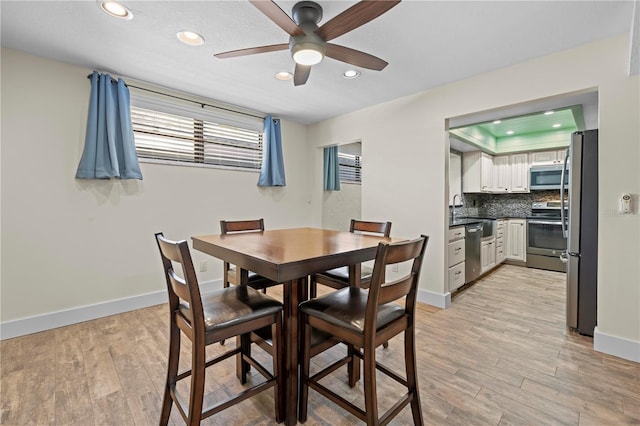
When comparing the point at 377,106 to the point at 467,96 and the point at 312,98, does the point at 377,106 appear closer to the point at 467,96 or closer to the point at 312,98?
the point at 312,98

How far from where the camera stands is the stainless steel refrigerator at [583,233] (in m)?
2.35

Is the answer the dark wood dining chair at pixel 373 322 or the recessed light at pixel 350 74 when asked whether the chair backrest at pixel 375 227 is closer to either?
the dark wood dining chair at pixel 373 322

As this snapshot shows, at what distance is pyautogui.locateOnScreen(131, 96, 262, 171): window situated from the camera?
302 centimetres

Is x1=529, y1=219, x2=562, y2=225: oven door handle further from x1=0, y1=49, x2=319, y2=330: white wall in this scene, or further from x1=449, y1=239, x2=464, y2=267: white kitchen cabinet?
x1=0, y1=49, x2=319, y2=330: white wall

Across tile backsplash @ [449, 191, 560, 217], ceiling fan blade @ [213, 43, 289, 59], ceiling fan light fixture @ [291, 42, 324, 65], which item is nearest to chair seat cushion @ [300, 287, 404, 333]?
ceiling fan light fixture @ [291, 42, 324, 65]

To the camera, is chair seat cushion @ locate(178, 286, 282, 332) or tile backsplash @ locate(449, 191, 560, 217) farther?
tile backsplash @ locate(449, 191, 560, 217)

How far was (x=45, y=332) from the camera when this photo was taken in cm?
243

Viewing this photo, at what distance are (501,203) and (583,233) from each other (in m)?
3.50

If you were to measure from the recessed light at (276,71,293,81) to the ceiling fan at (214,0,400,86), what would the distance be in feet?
2.62

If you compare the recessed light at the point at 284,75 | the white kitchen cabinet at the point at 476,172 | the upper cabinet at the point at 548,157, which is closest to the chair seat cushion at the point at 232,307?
the recessed light at the point at 284,75

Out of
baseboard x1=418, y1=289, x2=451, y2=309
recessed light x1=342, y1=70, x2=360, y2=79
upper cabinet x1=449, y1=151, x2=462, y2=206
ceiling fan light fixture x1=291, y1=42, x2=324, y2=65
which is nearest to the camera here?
ceiling fan light fixture x1=291, y1=42, x2=324, y2=65

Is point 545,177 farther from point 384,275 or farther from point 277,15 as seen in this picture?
point 277,15

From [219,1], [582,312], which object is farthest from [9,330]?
[582,312]

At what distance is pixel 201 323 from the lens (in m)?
1.19
